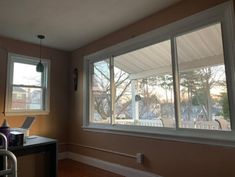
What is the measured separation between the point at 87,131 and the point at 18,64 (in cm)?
207

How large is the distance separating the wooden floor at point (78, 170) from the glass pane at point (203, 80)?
1.73 meters

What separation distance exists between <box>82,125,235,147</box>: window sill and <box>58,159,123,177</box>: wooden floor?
0.74 metres

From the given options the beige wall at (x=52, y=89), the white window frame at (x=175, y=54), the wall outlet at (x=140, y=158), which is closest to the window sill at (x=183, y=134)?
the white window frame at (x=175, y=54)

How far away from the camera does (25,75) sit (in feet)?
14.0

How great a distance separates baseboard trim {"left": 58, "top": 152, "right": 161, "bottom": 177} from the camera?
3121 mm

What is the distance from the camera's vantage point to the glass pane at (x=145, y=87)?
3018mm

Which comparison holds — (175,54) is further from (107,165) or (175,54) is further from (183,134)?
→ (107,165)

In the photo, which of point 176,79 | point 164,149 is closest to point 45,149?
point 164,149

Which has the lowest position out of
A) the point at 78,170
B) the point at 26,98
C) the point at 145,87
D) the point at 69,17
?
the point at 78,170

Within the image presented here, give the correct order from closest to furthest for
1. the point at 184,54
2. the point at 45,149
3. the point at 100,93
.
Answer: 1. the point at 45,149
2. the point at 184,54
3. the point at 100,93

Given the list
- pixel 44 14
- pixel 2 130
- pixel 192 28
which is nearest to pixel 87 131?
pixel 2 130

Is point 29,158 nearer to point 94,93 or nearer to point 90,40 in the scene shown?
point 94,93

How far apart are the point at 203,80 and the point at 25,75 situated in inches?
141

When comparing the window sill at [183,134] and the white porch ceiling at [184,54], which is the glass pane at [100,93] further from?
the white porch ceiling at [184,54]
